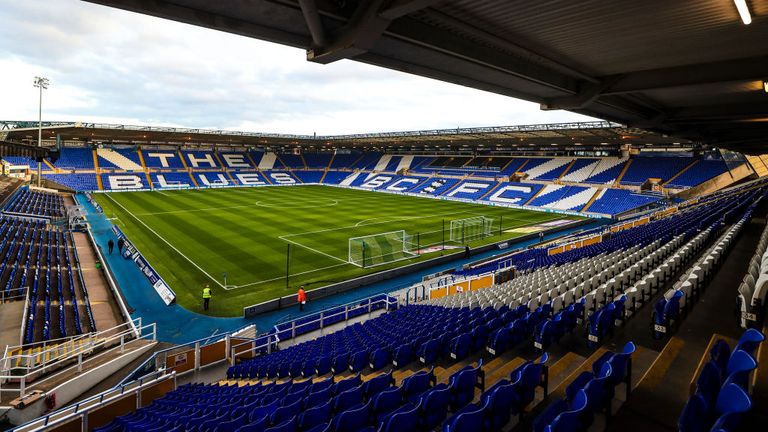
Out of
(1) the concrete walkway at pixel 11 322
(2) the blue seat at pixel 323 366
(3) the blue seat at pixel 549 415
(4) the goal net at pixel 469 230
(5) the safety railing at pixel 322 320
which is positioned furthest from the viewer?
(4) the goal net at pixel 469 230

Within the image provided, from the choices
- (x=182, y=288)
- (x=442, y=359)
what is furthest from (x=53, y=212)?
(x=442, y=359)

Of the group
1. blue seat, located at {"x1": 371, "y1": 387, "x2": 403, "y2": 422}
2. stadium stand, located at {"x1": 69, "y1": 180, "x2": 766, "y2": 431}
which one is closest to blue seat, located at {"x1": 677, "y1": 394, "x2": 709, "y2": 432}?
stadium stand, located at {"x1": 69, "y1": 180, "x2": 766, "y2": 431}

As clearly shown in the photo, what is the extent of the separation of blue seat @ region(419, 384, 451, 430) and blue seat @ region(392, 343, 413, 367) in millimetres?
2666

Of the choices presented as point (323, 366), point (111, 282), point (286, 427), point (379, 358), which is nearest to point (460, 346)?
point (379, 358)

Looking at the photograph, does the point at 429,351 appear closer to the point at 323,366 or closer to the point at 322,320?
the point at 323,366

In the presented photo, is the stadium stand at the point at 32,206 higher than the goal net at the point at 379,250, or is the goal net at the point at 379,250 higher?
the stadium stand at the point at 32,206

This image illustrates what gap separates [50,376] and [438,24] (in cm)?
1083

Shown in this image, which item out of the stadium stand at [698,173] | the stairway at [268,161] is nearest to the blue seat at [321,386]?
the stadium stand at [698,173]

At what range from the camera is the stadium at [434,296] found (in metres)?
4.38

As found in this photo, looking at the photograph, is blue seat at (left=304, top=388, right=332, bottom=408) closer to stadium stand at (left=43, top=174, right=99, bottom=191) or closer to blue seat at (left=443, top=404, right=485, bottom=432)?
blue seat at (left=443, top=404, right=485, bottom=432)

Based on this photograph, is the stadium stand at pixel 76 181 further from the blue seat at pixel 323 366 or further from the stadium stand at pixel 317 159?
the blue seat at pixel 323 366

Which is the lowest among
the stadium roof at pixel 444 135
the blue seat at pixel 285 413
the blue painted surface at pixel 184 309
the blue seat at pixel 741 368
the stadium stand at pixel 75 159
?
the blue painted surface at pixel 184 309

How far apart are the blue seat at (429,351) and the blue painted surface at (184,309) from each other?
8.57 metres

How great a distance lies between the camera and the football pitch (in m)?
18.5
